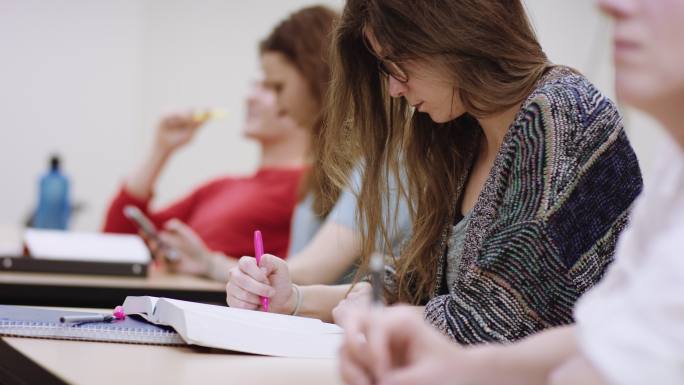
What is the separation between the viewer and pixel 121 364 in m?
0.96

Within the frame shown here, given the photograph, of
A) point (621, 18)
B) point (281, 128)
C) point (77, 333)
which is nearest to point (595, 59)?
point (281, 128)

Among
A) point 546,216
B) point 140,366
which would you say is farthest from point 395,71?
point 140,366

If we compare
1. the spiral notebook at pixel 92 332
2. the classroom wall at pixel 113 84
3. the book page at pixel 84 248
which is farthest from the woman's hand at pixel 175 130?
the spiral notebook at pixel 92 332

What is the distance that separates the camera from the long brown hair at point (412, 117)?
47.2 inches

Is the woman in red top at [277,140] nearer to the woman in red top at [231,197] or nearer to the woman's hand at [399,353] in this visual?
the woman in red top at [231,197]

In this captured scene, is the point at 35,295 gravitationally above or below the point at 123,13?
below

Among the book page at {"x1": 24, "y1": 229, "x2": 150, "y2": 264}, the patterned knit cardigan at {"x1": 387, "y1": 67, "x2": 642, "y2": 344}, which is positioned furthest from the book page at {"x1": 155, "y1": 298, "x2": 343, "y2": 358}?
the book page at {"x1": 24, "y1": 229, "x2": 150, "y2": 264}

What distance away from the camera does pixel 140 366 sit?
949 millimetres

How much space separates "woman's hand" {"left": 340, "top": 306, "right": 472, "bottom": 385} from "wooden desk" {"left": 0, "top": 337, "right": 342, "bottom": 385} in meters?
0.22

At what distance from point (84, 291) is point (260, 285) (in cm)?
78

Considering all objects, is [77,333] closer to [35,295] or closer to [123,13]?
[35,295]

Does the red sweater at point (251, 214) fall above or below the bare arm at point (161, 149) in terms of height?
below

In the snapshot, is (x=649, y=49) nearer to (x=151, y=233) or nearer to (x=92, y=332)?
(x=92, y=332)

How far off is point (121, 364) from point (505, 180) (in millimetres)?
498
